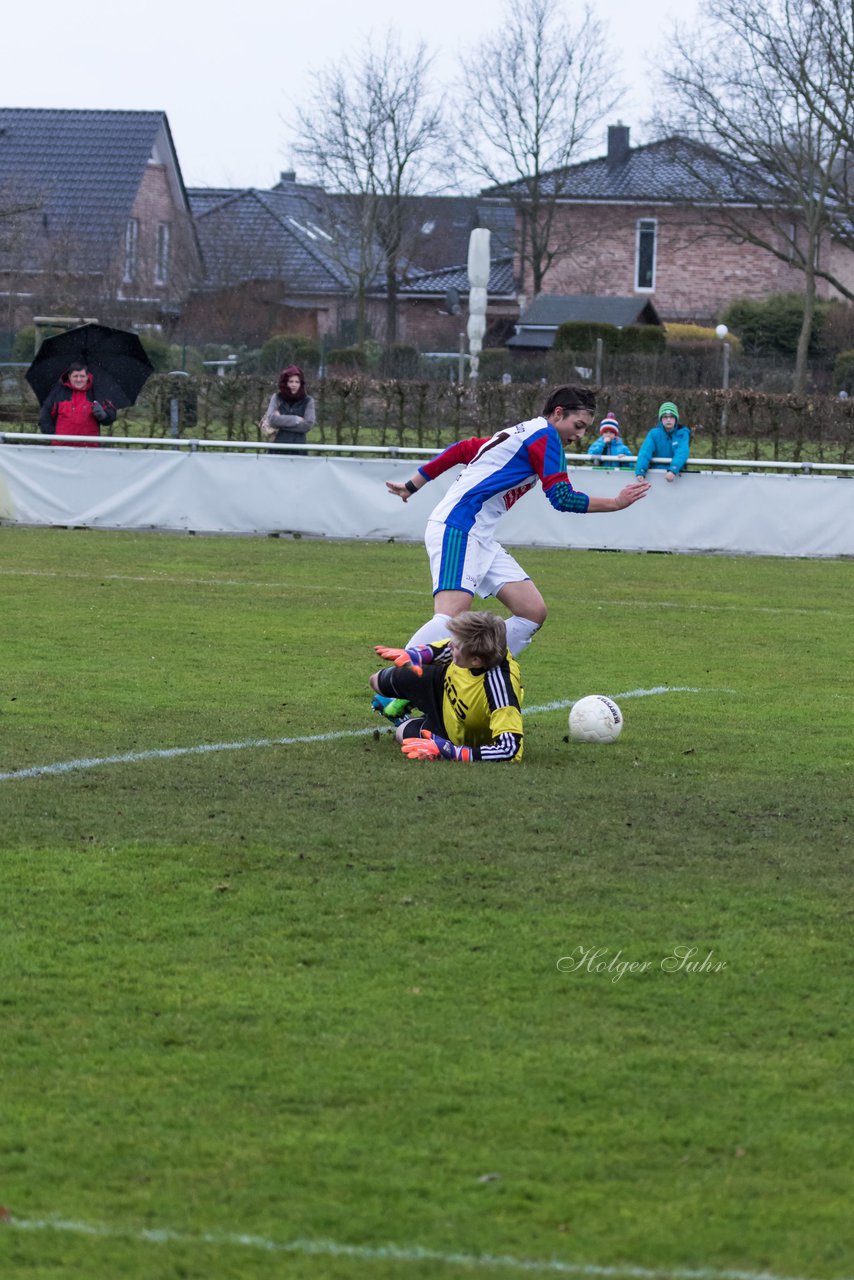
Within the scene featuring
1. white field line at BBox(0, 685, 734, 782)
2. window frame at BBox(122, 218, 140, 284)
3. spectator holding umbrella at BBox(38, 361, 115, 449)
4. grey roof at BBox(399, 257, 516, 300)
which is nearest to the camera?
white field line at BBox(0, 685, 734, 782)

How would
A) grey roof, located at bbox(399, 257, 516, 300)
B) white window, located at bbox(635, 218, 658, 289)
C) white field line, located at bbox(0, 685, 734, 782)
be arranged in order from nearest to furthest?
white field line, located at bbox(0, 685, 734, 782)
white window, located at bbox(635, 218, 658, 289)
grey roof, located at bbox(399, 257, 516, 300)

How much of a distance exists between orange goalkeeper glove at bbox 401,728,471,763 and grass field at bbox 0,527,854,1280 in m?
0.12

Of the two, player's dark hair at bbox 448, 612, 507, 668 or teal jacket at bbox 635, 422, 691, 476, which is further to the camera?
teal jacket at bbox 635, 422, 691, 476

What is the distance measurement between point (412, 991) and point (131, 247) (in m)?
49.5

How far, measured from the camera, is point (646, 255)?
59594 millimetres

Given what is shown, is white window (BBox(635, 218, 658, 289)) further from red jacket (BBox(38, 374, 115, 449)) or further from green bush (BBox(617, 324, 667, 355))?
red jacket (BBox(38, 374, 115, 449))

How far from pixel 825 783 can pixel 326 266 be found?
51.9 m

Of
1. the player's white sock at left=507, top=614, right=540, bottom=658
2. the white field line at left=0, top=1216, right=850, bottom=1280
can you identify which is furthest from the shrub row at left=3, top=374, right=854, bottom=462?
the white field line at left=0, top=1216, right=850, bottom=1280

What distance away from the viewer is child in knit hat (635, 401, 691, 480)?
790 inches

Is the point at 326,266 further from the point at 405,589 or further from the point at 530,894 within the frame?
the point at 530,894

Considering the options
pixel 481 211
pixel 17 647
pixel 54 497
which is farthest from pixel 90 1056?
pixel 481 211

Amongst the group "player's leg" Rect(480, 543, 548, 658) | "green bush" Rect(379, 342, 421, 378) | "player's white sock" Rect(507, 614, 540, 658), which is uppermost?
"green bush" Rect(379, 342, 421, 378)

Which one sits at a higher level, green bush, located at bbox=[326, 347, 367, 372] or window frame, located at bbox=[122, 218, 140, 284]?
window frame, located at bbox=[122, 218, 140, 284]

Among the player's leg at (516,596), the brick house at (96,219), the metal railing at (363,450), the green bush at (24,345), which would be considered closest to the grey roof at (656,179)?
the brick house at (96,219)
